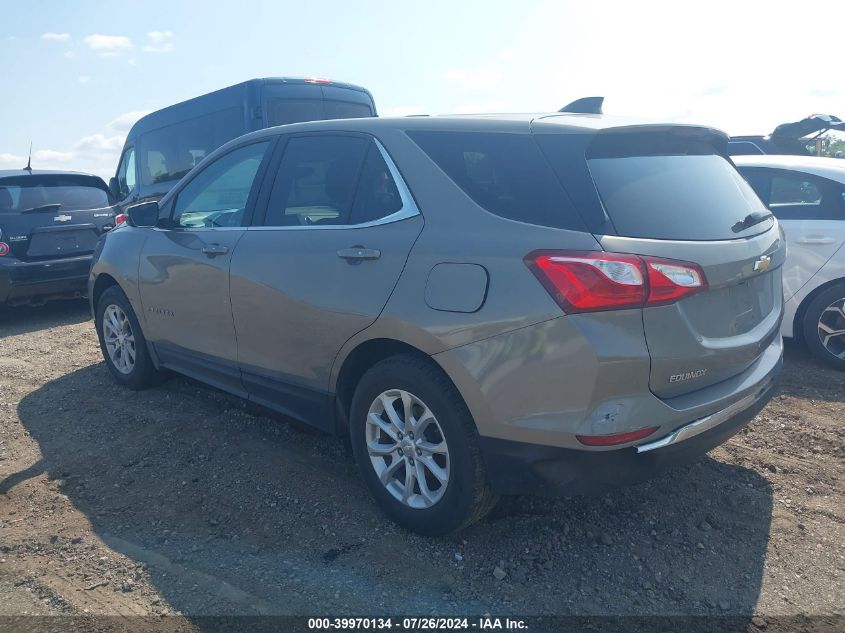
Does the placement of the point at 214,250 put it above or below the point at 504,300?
above

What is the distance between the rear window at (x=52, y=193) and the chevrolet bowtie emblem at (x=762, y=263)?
25.3 ft

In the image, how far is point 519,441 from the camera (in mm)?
2703

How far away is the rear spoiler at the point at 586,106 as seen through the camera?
3447mm

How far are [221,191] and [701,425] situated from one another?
122 inches

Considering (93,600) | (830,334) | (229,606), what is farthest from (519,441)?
(830,334)

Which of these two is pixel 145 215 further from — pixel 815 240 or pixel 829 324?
pixel 829 324

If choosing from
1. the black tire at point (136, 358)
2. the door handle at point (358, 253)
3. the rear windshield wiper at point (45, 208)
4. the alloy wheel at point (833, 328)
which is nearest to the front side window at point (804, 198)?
the alloy wheel at point (833, 328)

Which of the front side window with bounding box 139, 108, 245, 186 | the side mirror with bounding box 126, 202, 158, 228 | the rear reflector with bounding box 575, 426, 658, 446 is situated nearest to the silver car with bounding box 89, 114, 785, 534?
the rear reflector with bounding box 575, 426, 658, 446

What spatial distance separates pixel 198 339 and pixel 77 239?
4.74 m

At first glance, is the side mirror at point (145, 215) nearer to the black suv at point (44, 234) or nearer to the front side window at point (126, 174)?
the black suv at point (44, 234)

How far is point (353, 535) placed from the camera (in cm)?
323

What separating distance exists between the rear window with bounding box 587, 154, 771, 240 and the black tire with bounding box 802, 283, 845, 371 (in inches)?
97.3

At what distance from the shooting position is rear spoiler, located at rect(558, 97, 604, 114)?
345 cm

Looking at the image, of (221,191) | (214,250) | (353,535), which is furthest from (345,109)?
(353,535)
